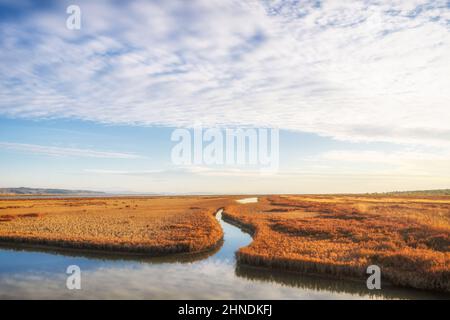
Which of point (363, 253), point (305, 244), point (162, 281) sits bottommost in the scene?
point (162, 281)

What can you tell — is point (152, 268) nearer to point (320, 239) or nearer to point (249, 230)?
point (320, 239)

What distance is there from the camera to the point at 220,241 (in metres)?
34.4

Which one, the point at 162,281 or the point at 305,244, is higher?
the point at 305,244

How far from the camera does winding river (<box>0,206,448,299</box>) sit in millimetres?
19070

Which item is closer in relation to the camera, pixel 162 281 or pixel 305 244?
pixel 162 281

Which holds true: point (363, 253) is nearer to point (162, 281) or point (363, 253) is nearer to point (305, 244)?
point (305, 244)

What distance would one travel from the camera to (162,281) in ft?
70.0

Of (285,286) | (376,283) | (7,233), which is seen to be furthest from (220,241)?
(7,233)

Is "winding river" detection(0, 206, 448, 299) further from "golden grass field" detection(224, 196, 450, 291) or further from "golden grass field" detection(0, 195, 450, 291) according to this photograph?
"golden grass field" detection(0, 195, 450, 291)

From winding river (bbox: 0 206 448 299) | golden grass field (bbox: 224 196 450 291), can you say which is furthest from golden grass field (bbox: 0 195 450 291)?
winding river (bbox: 0 206 448 299)

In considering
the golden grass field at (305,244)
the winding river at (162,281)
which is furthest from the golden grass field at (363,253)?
the winding river at (162,281)

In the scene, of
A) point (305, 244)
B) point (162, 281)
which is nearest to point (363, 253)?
point (305, 244)

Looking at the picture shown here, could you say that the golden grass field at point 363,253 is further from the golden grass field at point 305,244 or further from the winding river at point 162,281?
the winding river at point 162,281

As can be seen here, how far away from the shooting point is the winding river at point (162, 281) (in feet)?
62.6
